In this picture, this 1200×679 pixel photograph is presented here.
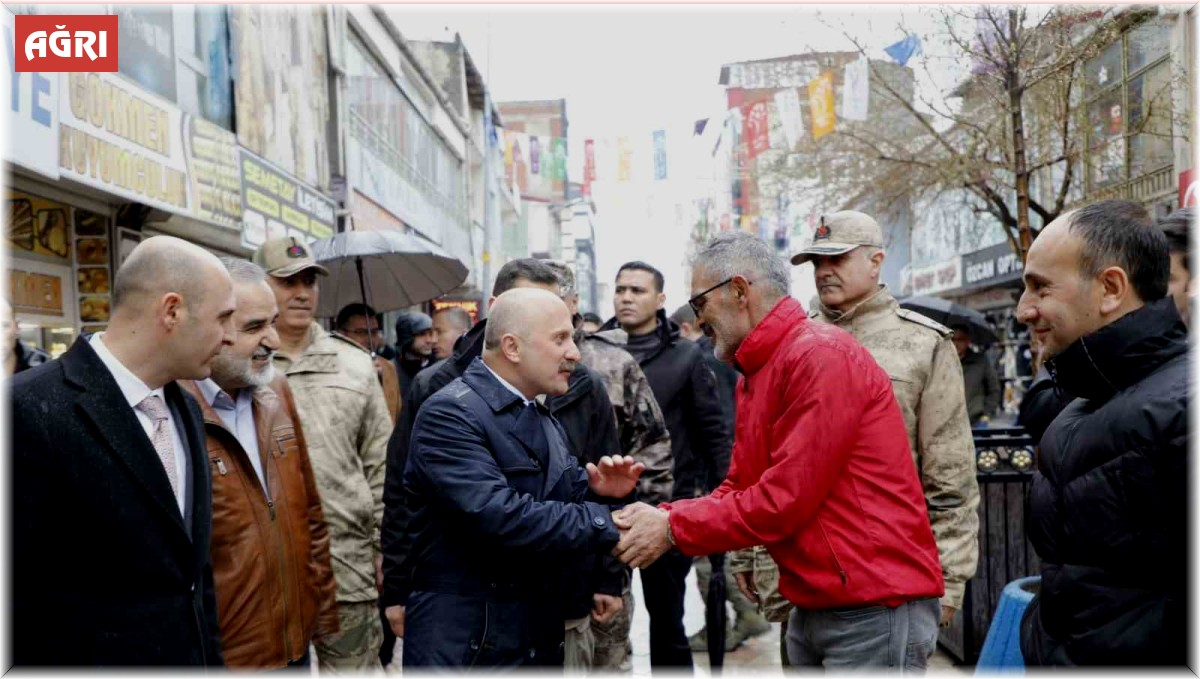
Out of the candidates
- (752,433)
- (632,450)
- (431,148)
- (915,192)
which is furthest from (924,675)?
(431,148)

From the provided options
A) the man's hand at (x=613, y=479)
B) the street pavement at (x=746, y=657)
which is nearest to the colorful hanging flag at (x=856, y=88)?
the street pavement at (x=746, y=657)

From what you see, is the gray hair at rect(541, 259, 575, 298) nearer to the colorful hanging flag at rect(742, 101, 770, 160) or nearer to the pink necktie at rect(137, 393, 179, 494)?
the pink necktie at rect(137, 393, 179, 494)

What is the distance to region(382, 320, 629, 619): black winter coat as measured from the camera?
380 cm

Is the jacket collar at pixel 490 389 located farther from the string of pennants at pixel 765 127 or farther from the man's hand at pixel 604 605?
the string of pennants at pixel 765 127

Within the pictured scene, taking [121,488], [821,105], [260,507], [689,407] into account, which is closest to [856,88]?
[821,105]

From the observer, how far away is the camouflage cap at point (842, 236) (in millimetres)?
4086

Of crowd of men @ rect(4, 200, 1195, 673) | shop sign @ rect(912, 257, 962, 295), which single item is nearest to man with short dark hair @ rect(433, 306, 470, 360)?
crowd of men @ rect(4, 200, 1195, 673)

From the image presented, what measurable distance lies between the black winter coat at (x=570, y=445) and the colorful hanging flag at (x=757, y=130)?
73.2ft

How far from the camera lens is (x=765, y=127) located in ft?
86.8

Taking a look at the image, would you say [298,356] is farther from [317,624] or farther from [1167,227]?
[1167,227]

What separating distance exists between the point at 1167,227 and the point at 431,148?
84.0 ft

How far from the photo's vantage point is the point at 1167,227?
292 centimetres

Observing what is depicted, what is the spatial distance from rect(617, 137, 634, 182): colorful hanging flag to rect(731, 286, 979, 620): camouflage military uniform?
4419 cm

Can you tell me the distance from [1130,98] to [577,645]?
9.93 m
